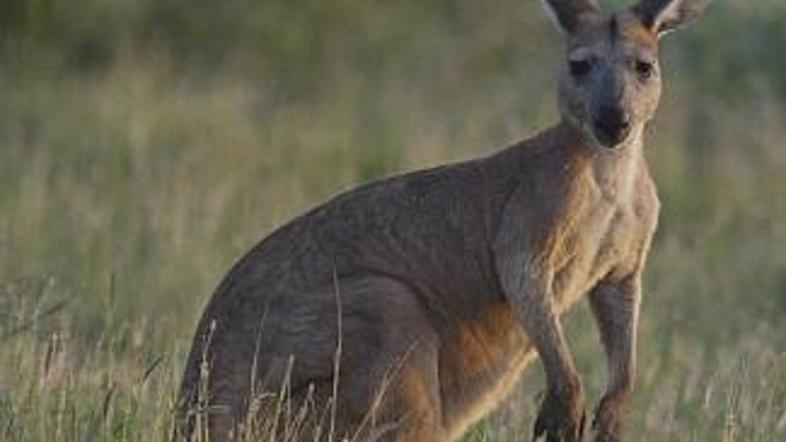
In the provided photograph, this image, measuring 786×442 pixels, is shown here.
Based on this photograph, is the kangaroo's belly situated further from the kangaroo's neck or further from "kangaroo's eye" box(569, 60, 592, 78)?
"kangaroo's eye" box(569, 60, 592, 78)

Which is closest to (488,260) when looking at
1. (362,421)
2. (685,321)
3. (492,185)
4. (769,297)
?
(492,185)

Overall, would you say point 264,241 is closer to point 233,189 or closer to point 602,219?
point 602,219

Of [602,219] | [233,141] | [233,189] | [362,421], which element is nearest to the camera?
[362,421]

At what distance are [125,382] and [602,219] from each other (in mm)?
1561

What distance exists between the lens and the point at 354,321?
24.3 ft

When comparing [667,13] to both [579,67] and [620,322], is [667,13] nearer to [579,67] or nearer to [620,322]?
[579,67]

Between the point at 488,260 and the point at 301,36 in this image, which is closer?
the point at 488,260

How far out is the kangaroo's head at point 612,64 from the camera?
24.9ft

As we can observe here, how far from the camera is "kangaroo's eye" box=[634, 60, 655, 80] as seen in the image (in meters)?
7.66

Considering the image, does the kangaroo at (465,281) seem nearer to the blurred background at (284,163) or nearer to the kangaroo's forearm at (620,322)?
the kangaroo's forearm at (620,322)

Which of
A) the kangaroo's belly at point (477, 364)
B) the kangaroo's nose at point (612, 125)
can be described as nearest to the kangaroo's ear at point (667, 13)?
the kangaroo's nose at point (612, 125)

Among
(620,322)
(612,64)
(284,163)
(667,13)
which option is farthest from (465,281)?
(284,163)

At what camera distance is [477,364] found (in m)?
7.63

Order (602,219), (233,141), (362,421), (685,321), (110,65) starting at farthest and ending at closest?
(110,65) → (233,141) → (685,321) → (602,219) → (362,421)
